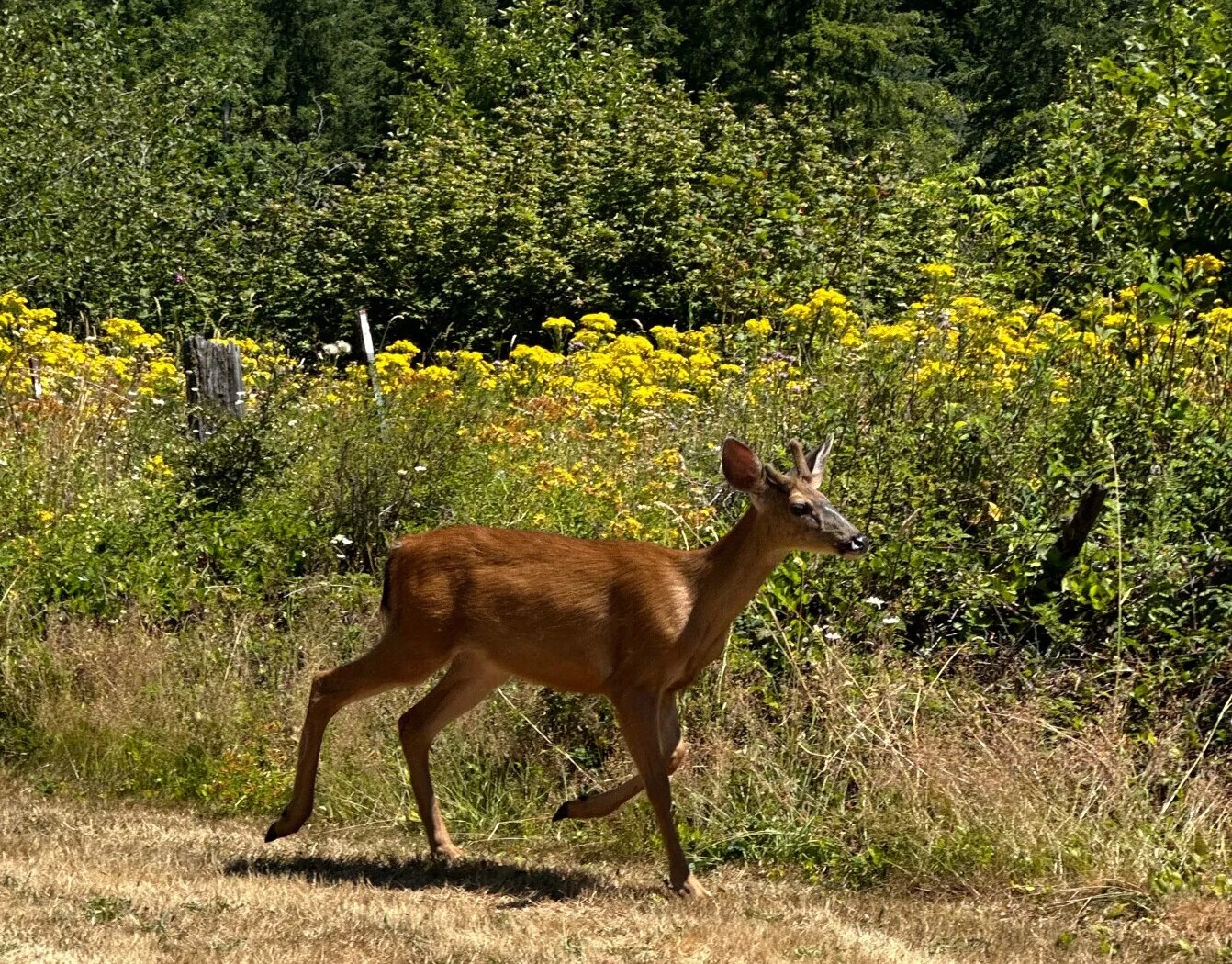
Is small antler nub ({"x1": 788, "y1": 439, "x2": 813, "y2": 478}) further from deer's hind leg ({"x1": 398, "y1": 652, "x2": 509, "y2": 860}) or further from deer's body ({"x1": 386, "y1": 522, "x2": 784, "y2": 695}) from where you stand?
deer's hind leg ({"x1": 398, "y1": 652, "x2": 509, "y2": 860})

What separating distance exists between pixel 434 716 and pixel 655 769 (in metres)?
1.22

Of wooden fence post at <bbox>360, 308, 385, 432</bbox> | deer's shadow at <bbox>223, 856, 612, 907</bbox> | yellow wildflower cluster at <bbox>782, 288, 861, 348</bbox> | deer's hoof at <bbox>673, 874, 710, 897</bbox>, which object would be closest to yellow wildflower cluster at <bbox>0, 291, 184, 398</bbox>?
wooden fence post at <bbox>360, 308, 385, 432</bbox>

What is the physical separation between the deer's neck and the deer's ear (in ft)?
0.38

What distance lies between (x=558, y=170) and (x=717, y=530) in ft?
48.1

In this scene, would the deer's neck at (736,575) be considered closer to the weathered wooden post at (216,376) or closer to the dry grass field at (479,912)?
the dry grass field at (479,912)

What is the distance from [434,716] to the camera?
870 cm

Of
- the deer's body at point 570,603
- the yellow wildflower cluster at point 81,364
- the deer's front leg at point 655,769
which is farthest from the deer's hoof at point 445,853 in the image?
the yellow wildflower cluster at point 81,364

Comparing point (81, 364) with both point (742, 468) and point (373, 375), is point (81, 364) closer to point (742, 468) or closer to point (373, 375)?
point (373, 375)

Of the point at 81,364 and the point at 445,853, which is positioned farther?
the point at 81,364

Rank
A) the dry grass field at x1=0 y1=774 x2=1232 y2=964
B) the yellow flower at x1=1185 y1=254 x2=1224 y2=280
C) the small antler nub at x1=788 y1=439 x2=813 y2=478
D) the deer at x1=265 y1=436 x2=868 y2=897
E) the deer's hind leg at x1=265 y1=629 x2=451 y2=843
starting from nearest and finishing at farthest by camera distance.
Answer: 1. the dry grass field at x1=0 y1=774 x2=1232 y2=964
2. the deer at x1=265 y1=436 x2=868 y2=897
3. the small antler nub at x1=788 y1=439 x2=813 y2=478
4. the deer's hind leg at x1=265 y1=629 x2=451 y2=843
5. the yellow flower at x1=1185 y1=254 x2=1224 y2=280

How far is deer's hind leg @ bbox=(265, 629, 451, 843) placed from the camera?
838 cm

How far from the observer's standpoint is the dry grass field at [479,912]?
7.00m

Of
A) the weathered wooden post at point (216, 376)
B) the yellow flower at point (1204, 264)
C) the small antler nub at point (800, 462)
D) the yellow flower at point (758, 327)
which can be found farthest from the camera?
the yellow flower at point (758, 327)

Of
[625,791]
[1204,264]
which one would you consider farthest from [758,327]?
[625,791]
